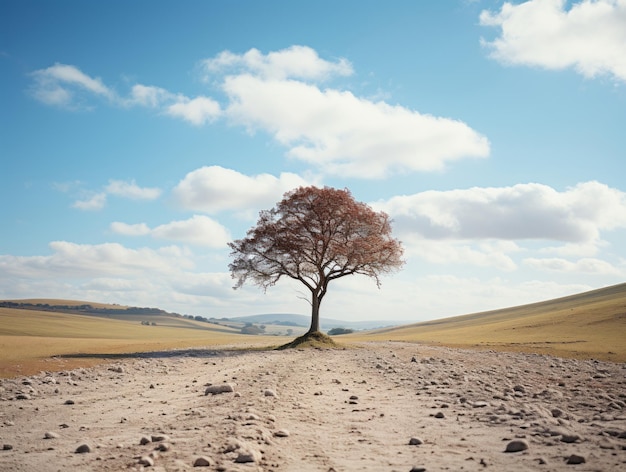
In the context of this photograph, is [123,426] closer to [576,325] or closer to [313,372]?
[313,372]

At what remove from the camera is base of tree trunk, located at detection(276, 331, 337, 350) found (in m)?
36.6

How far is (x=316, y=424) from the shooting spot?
27.3 feet

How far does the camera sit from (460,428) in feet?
25.8

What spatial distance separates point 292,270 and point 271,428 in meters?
34.0

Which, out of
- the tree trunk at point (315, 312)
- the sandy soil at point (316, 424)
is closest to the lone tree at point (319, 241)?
the tree trunk at point (315, 312)

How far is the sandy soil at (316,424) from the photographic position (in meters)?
5.90

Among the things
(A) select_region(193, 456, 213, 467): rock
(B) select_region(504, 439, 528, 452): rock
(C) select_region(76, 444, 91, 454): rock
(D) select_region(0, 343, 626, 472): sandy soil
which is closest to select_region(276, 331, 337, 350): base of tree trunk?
(D) select_region(0, 343, 626, 472): sandy soil

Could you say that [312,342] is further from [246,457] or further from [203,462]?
[203,462]

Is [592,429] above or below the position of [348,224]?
below

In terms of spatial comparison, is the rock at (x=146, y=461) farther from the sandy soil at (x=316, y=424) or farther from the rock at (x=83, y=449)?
the rock at (x=83, y=449)

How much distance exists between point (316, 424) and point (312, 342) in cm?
3009

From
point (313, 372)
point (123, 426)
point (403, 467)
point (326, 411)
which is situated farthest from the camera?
point (313, 372)

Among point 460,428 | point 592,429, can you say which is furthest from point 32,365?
point 592,429

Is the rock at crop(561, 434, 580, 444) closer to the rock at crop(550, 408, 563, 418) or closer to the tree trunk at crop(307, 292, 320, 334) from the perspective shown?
the rock at crop(550, 408, 563, 418)
